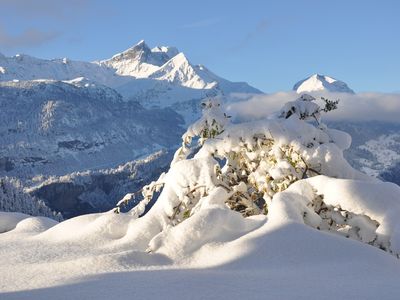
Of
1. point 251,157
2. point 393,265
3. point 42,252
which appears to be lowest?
point 393,265

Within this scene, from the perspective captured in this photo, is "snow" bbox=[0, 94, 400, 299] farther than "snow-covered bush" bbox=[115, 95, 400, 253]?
No

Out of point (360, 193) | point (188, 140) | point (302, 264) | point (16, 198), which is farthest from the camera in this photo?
point (16, 198)

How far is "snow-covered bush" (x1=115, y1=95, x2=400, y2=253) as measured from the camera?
888cm

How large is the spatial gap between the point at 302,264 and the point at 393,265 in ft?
3.90

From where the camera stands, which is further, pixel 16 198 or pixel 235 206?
pixel 16 198

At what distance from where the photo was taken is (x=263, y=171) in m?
11.0

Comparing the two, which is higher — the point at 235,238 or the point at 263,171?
the point at 263,171

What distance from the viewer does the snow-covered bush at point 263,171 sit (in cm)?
888

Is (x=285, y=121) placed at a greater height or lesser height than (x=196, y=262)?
greater

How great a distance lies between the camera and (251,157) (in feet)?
36.6

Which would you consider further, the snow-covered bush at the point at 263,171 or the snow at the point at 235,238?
the snow-covered bush at the point at 263,171

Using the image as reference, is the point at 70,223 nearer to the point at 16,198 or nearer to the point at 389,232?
the point at 389,232

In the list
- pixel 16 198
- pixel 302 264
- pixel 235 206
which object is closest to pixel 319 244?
pixel 302 264

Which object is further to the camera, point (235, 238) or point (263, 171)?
point (263, 171)
